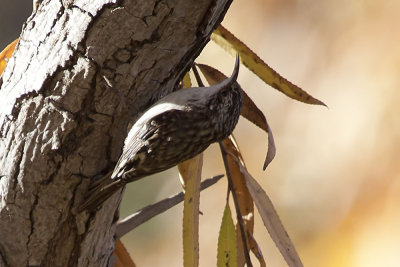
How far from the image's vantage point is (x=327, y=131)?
11.9 ft

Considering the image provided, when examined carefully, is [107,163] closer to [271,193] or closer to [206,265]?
[271,193]

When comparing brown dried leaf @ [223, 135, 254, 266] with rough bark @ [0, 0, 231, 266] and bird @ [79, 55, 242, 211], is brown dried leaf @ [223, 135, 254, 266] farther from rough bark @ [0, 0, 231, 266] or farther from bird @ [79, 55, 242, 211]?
rough bark @ [0, 0, 231, 266]

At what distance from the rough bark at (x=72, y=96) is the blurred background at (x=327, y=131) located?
1597mm

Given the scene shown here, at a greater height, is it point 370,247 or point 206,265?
point 370,247

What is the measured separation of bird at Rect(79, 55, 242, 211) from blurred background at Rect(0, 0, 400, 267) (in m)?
1.24

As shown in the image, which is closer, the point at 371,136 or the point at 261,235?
the point at 371,136

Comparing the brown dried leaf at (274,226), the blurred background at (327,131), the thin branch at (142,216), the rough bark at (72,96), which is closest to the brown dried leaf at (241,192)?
the brown dried leaf at (274,226)

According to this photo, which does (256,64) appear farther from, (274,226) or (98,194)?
(98,194)

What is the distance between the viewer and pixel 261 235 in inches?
163

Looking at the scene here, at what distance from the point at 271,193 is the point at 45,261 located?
225 centimetres

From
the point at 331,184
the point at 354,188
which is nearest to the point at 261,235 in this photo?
the point at 331,184

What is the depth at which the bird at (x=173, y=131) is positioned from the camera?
170 centimetres

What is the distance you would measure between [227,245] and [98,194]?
1.73 feet

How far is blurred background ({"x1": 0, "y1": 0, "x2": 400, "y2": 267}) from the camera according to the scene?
320 cm
